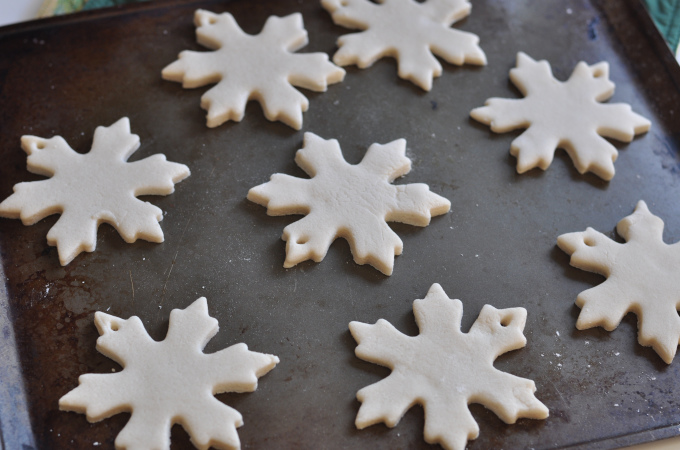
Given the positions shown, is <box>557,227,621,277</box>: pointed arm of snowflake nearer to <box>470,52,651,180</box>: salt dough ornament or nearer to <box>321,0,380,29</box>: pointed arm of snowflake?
<box>470,52,651,180</box>: salt dough ornament

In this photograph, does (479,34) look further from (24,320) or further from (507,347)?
(24,320)

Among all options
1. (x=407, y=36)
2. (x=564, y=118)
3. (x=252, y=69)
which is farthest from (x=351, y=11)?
(x=564, y=118)

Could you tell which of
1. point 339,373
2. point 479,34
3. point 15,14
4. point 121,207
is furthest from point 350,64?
point 15,14

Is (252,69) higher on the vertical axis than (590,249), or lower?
higher

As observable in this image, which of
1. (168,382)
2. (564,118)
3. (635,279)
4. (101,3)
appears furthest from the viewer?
(101,3)

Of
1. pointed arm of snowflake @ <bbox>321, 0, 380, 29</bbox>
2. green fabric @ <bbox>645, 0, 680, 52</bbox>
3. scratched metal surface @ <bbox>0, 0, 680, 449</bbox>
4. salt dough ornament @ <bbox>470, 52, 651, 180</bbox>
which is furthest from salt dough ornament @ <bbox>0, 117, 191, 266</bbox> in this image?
green fabric @ <bbox>645, 0, 680, 52</bbox>

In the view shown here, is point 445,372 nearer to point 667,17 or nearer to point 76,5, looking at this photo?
point 667,17
